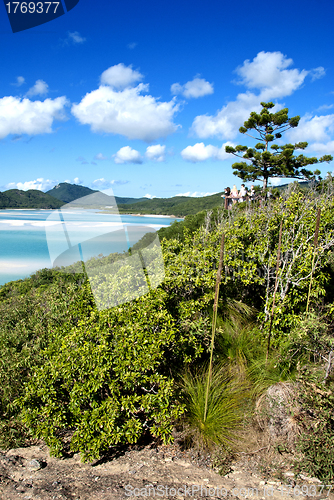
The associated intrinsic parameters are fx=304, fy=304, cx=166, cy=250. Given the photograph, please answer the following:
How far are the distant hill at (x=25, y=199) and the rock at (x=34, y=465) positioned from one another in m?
58.8

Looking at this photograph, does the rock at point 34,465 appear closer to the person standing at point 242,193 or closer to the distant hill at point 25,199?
the person standing at point 242,193

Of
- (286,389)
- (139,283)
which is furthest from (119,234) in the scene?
(286,389)

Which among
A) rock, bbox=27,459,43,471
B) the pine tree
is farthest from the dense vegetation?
the pine tree

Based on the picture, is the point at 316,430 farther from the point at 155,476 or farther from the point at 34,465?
the point at 34,465

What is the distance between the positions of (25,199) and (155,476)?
69096mm

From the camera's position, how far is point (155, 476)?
10.8 feet

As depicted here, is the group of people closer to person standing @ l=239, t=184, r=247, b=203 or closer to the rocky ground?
person standing @ l=239, t=184, r=247, b=203

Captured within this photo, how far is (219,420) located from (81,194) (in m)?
3.66

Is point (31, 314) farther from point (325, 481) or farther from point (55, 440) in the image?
point (325, 481)

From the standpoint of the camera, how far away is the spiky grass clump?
3732mm

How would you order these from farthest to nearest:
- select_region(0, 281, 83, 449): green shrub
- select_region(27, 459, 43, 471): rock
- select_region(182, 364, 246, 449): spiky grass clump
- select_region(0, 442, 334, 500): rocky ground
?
select_region(0, 281, 83, 449): green shrub < select_region(182, 364, 246, 449): spiky grass clump < select_region(27, 459, 43, 471): rock < select_region(0, 442, 334, 500): rocky ground

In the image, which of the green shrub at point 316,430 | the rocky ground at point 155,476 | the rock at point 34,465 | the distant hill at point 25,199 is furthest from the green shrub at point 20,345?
the distant hill at point 25,199

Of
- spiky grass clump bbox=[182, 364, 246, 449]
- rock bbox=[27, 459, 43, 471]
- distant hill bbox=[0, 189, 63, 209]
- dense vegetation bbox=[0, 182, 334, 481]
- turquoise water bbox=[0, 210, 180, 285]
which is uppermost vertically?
distant hill bbox=[0, 189, 63, 209]

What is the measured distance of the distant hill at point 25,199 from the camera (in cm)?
6053
